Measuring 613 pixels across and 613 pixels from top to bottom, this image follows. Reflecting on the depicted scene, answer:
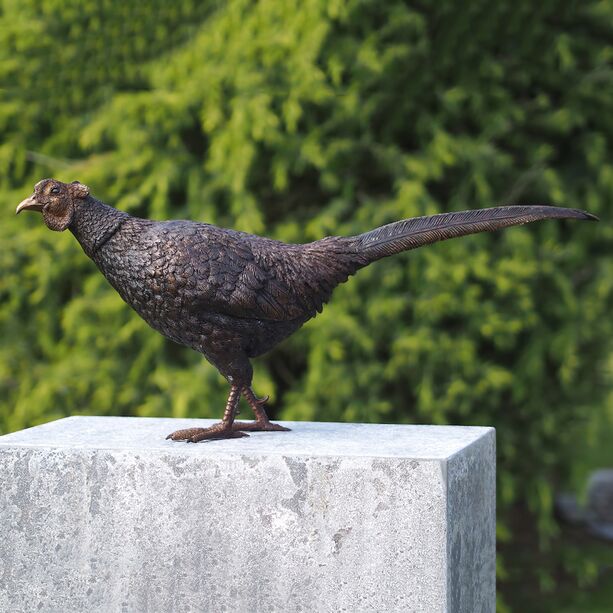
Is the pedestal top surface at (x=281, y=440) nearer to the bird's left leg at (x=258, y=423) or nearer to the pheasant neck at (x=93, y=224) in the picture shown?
the bird's left leg at (x=258, y=423)

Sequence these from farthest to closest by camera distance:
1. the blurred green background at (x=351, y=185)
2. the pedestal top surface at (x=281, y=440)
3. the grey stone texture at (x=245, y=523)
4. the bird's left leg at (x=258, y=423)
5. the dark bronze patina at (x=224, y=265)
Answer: the blurred green background at (x=351, y=185)
the bird's left leg at (x=258, y=423)
the dark bronze patina at (x=224, y=265)
the pedestal top surface at (x=281, y=440)
the grey stone texture at (x=245, y=523)

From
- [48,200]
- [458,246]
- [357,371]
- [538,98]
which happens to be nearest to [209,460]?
[48,200]

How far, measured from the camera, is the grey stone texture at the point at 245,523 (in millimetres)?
2785

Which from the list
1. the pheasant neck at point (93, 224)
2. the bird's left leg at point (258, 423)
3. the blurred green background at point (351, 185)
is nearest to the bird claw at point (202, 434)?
the bird's left leg at point (258, 423)

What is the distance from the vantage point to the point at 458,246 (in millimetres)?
4969

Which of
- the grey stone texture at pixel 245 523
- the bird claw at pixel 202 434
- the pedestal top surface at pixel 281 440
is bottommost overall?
the grey stone texture at pixel 245 523

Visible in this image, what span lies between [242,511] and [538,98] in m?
3.18

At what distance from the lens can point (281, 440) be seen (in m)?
3.16

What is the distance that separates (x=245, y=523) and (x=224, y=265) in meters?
0.79

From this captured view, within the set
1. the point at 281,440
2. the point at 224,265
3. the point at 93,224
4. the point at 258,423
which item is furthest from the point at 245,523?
the point at 93,224

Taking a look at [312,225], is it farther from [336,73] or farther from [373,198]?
[336,73]

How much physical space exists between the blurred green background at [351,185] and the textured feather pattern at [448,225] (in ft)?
5.47

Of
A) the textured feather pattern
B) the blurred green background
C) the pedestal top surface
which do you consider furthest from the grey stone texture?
the blurred green background

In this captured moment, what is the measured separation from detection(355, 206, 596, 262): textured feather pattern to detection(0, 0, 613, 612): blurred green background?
1.67 meters
